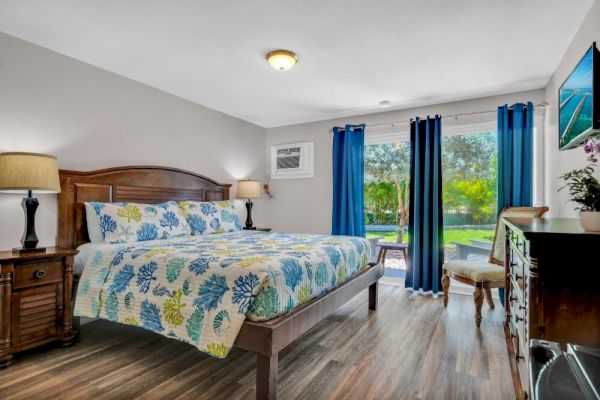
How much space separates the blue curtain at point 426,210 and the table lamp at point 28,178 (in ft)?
12.2

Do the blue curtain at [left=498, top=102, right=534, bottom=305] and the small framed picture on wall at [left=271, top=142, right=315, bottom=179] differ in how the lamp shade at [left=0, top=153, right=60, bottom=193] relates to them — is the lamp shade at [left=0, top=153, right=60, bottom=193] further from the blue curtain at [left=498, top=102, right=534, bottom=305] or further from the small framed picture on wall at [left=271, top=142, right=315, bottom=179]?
the blue curtain at [left=498, top=102, right=534, bottom=305]

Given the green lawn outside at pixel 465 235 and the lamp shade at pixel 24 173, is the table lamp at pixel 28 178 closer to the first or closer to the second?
the lamp shade at pixel 24 173

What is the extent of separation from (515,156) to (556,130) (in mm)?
439

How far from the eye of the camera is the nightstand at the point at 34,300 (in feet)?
7.14

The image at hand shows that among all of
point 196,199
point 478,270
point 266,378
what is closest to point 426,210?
point 478,270

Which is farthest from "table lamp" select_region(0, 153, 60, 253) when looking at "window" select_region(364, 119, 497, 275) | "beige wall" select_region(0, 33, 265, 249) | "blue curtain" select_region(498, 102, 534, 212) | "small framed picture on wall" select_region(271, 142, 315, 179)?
"blue curtain" select_region(498, 102, 534, 212)

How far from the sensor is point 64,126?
295cm

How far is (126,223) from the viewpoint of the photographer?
9.51 feet

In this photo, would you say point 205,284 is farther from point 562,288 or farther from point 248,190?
point 248,190

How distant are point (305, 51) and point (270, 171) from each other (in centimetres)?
288

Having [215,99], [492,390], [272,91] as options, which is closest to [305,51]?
[272,91]

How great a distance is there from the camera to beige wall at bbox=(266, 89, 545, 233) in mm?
4777

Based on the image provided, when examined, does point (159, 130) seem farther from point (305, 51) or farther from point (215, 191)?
point (305, 51)

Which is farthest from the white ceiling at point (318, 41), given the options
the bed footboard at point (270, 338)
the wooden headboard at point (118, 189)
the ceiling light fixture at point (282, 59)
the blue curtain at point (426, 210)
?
the bed footboard at point (270, 338)
